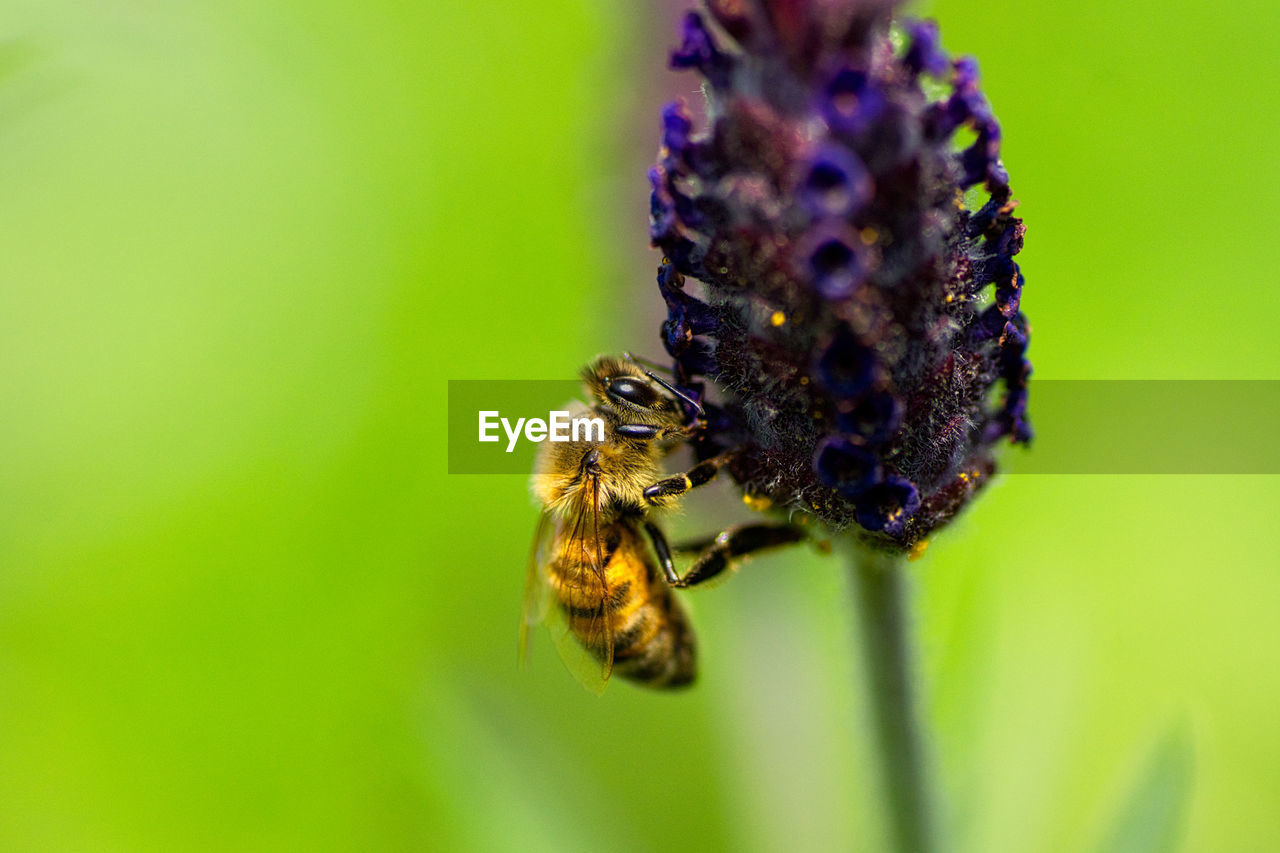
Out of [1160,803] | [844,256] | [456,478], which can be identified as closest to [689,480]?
[844,256]

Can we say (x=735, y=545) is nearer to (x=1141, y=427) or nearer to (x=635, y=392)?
(x=635, y=392)

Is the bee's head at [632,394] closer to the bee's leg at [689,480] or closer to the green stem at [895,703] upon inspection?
the bee's leg at [689,480]

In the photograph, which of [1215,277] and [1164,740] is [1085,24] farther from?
[1164,740]

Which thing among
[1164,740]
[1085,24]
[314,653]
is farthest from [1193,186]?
[314,653]

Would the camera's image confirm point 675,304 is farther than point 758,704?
No

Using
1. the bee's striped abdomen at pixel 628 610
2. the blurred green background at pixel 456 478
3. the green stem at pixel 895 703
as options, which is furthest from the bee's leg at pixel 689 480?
the blurred green background at pixel 456 478

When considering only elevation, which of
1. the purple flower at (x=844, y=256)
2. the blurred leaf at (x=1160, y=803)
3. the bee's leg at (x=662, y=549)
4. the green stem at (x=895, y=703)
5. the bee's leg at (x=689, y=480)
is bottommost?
the blurred leaf at (x=1160, y=803)

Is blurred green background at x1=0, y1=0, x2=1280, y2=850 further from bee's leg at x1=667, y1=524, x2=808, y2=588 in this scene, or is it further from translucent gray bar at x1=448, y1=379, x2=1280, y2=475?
bee's leg at x1=667, y1=524, x2=808, y2=588
